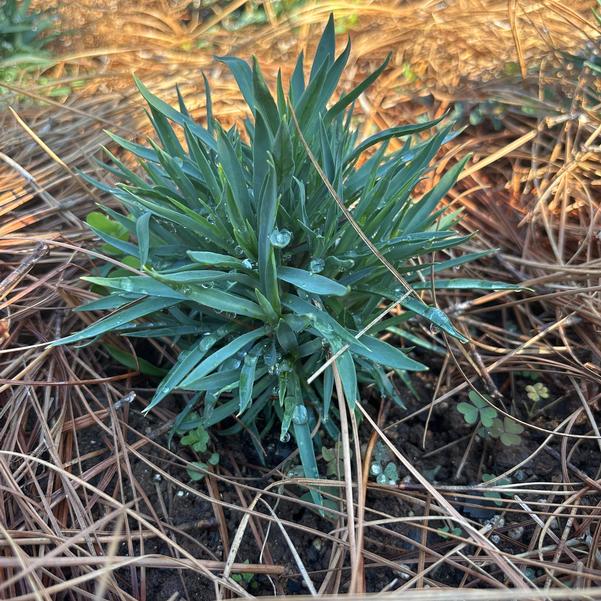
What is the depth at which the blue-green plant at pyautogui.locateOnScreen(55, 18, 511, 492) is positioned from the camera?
1207mm

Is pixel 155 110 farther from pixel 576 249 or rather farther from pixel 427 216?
pixel 576 249

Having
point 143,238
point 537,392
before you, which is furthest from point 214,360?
point 537,392

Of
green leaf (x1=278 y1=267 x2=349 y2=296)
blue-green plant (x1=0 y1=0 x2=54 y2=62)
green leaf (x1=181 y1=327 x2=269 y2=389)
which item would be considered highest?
blue-green plant (x1=0 y1=0 x2=54 y2=62)

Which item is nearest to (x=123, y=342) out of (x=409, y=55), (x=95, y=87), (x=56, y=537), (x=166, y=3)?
(x=56, y=537)

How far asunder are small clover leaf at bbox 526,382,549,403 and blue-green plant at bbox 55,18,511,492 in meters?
0.46

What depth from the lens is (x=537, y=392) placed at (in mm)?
1659

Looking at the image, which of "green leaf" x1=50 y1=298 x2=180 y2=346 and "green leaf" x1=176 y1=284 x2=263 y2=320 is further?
"green leaf" x1=50 y1=298 x2=180 y2=346

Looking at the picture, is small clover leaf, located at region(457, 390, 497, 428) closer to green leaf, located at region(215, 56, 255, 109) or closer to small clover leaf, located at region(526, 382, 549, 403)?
small clover leaf, located at region(526, 382, 549, 403)

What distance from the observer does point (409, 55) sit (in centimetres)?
280

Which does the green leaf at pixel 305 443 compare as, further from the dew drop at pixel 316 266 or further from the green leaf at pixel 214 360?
the dew drop at pixel 316 266

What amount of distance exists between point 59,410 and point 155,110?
2.89 feet

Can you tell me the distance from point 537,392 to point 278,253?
0.94 metres

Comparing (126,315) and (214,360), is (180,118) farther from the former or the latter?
(214,360)

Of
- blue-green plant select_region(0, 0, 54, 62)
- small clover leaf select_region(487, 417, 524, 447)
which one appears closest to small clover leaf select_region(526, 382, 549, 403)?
small clover leaf select_region(487, 417, 524, 447)
